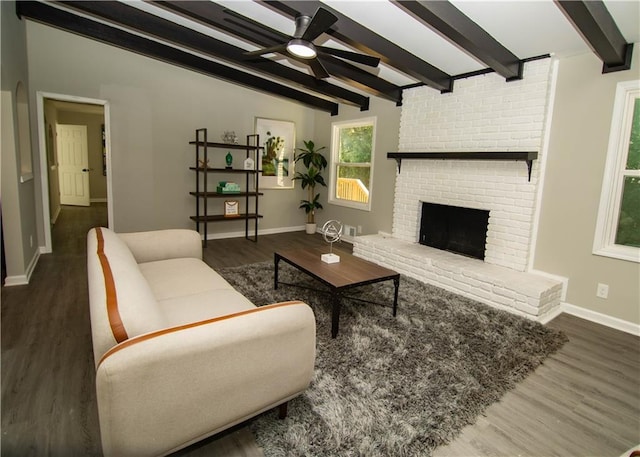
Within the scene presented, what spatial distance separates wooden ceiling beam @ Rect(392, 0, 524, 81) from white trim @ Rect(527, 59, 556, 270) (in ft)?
1.04

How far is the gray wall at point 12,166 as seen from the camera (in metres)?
3.10

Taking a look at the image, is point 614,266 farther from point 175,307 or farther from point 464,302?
point 175,307

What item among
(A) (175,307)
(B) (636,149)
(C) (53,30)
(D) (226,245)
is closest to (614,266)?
(B) (636,149)

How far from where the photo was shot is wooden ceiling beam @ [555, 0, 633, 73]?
7.46 feet

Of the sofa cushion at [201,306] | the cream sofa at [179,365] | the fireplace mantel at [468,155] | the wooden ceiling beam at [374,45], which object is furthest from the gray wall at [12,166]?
the fireplace mantel at [468,155]

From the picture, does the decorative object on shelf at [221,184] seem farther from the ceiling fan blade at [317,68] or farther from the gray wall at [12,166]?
the ceiling fan blade at [317,68]

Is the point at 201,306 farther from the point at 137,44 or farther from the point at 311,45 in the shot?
the point at 137,44

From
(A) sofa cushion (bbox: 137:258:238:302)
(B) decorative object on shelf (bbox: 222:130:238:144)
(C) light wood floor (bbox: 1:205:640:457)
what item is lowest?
(C) light wood floor (bbox: 1:205:640:457)

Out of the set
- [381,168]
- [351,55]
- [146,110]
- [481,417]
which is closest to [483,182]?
[381,168]

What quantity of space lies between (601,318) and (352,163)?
154 inches

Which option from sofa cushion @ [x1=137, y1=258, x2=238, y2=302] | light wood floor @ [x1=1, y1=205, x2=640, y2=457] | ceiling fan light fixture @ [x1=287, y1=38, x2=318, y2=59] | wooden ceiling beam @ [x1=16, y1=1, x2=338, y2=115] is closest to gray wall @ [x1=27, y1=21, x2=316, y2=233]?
wooden ceiling beam @ [x1=16, y1=1, x2=338, y2=115]

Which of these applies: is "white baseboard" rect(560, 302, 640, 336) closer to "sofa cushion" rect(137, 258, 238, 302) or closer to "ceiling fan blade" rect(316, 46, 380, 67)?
"ceiling fan blade" rect(316, 46, 380, 67)

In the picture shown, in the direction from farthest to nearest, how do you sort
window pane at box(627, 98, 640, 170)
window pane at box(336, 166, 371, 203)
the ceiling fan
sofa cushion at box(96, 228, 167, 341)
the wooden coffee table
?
window pane at box(336, 166, 371, 203) < window pane at box(627, 98, 640, 170) < the wooden coffee table < the ceiling fan < sofa cushion at box(96, 228, 167, 341)

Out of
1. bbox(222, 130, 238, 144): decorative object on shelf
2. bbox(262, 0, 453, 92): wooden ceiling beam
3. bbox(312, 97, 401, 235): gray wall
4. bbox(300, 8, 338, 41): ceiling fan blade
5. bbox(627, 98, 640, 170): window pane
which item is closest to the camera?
bbox(300, 8, 338, 41): ceiling fan blade
